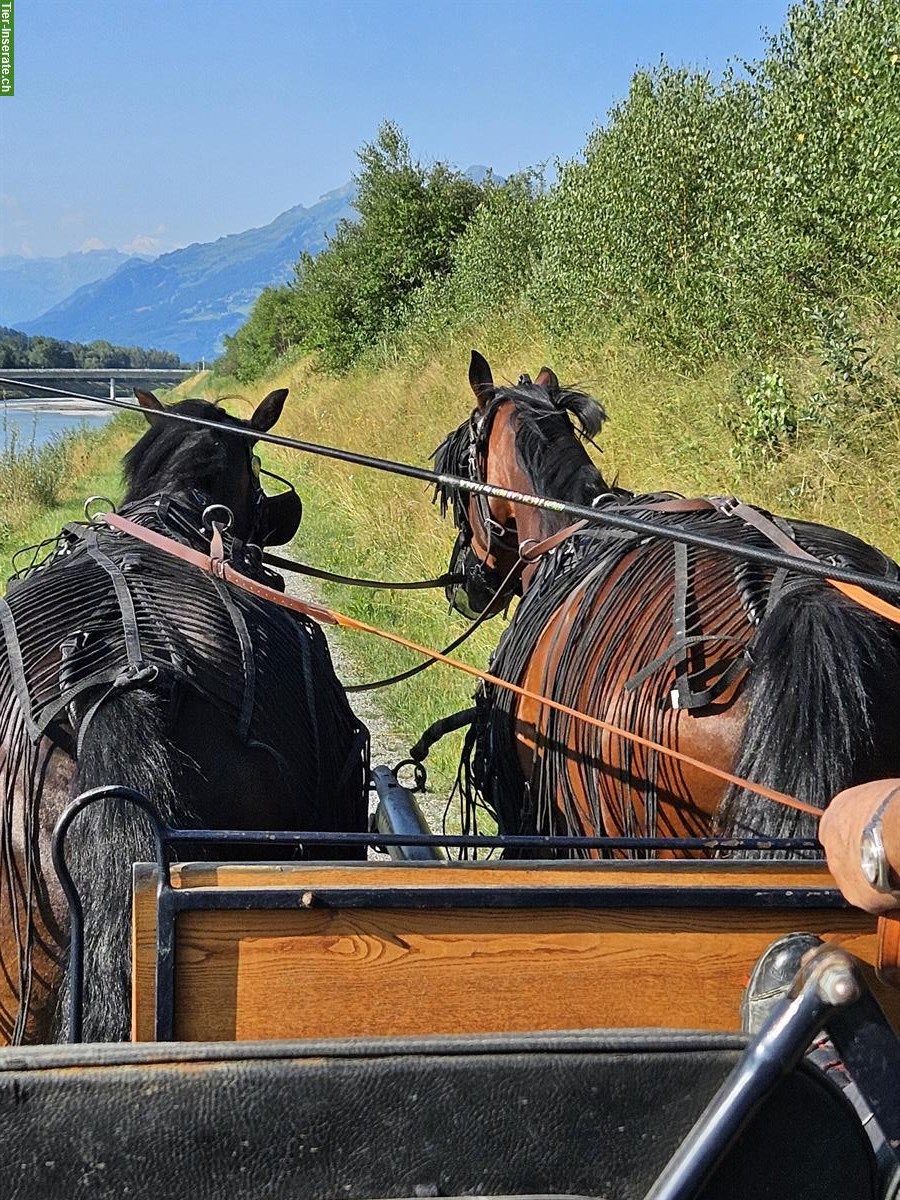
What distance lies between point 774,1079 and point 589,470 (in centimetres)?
324

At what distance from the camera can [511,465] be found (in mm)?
4727

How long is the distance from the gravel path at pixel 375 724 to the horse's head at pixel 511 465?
3.77 feet

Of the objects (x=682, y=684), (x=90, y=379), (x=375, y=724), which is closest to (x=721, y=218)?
(x=375, y=724)

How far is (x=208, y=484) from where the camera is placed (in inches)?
162

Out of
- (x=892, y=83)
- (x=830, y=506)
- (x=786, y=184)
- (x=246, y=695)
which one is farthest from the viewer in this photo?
(x=786, y=184)

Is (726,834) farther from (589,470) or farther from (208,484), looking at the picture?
(208,484)

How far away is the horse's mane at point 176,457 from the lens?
3.97 meters

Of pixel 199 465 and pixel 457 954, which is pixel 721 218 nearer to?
pixel 199 465

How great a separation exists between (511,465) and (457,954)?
10.9 ft

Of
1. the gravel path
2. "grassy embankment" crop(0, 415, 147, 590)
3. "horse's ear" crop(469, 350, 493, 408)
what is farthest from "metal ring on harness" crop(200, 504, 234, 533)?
"grassy embankment" crop(0, 415, 147, 590)

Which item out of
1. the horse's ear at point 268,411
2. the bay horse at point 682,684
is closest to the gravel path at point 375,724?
the horse's ear at point 268,411

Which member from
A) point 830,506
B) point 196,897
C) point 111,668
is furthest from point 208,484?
point 830,506

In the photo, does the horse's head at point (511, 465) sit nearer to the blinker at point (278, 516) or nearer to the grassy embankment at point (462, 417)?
the blinker at point (278, 516)

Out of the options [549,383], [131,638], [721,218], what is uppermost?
[721,218]
